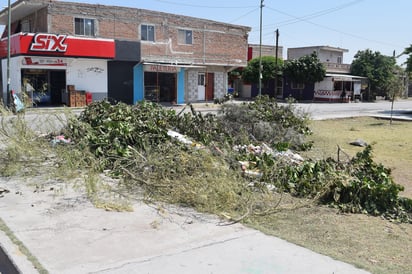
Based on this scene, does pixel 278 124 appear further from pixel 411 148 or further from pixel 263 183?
pixel 263 183

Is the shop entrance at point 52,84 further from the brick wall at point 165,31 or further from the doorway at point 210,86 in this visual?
the doorway at point 210,86

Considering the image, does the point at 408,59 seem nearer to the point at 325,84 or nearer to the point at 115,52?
the point at 325,84

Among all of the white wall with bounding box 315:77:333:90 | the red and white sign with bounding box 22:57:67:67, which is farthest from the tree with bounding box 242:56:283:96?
the red and white sign with bounding box 22:57:67:67

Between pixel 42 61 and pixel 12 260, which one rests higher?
pixel 42 61

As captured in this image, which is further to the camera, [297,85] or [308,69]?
[297,85]

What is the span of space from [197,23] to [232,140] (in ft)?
86.7

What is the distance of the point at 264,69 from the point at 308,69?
4744mm

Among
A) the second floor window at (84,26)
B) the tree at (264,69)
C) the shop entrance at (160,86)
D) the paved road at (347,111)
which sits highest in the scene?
the second floor window at (84,26)

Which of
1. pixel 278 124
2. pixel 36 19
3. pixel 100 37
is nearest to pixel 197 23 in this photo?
pixel 100 37

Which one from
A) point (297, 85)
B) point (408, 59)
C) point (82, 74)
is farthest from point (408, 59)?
point (82, 74)

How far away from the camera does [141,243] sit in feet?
15.2

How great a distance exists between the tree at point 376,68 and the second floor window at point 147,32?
30.4 meters

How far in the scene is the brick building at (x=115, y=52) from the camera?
26484 mm

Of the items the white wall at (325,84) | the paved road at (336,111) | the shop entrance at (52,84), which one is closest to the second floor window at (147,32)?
the paved road at (336,111)
